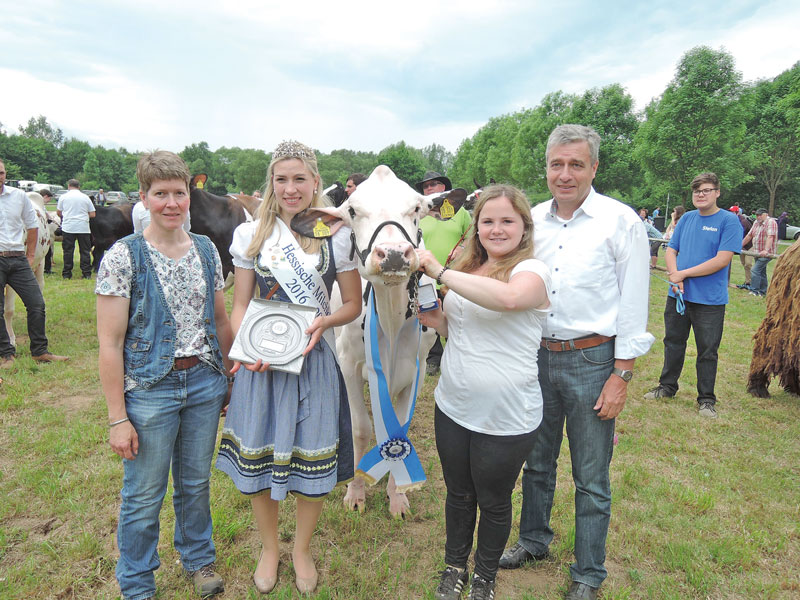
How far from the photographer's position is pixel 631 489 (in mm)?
3820

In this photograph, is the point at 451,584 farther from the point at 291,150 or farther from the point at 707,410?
the point at 707,410

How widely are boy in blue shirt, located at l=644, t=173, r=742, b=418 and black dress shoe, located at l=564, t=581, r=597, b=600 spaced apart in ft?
11.6

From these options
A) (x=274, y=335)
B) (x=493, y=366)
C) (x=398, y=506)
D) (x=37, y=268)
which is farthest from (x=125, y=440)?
(x=37, y=268)

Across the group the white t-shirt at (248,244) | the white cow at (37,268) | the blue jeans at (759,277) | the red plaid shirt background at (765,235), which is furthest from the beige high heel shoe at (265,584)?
the red plaid shirt background at (765,235)

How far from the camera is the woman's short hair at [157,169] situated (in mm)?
2195

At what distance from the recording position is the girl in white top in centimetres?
218

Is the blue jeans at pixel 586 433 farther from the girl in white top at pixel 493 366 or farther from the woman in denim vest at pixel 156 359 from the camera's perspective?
the woman in denim vest at pixel 156 359

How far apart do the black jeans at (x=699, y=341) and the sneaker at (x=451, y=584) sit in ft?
13.3

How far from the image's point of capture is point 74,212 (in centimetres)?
1192

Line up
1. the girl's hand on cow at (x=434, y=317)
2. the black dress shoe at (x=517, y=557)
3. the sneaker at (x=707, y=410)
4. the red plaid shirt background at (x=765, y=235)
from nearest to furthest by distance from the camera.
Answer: the girl's hand on cow at (x=434, y=317) < the black dress shoe at (x=517, y=557) < the sneaker at (x=707, y=410) < the red plaid shirt background at (x=765, y=235)

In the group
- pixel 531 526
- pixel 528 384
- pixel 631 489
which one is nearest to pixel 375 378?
pixel 528 384

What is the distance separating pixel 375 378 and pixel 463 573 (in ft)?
4.11

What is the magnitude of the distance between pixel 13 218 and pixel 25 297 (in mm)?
1065

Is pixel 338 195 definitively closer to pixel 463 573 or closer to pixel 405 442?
pixel 405 442
